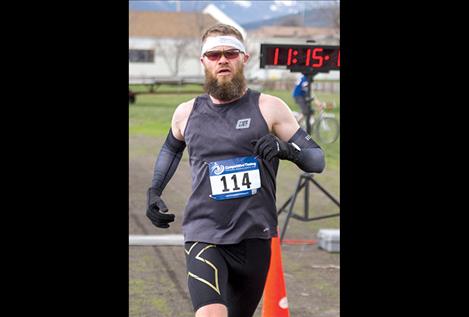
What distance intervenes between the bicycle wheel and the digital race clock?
8.27m

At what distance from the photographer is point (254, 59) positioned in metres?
39.1

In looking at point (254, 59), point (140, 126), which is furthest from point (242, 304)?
point (254, 59)

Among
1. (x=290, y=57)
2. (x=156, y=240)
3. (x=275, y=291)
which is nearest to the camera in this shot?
(x=275, y=291)

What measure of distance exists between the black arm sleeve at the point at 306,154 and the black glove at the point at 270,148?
10cm

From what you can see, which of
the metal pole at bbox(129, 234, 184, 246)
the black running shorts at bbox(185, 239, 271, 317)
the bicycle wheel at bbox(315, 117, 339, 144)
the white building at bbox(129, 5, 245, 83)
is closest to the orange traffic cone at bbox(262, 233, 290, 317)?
the black running shorts at bbox(185, 239, 271, 317)

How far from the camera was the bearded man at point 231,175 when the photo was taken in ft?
14.2

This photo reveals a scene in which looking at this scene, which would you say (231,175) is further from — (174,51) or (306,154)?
(174,51)

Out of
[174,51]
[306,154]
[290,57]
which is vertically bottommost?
[306,154]

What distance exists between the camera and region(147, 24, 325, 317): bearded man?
432 centimetres

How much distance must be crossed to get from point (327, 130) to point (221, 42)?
1284 cm

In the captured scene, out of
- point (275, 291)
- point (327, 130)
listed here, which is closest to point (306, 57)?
point (275, 291)

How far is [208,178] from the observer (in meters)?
4.38
